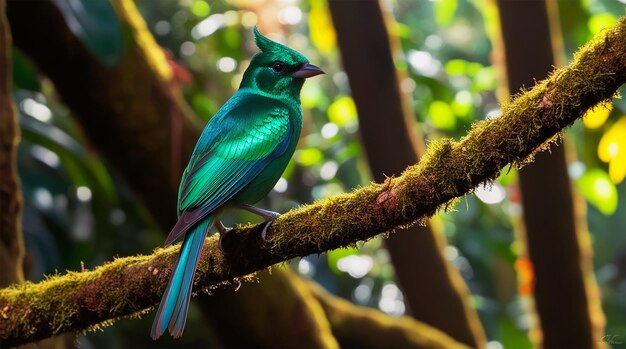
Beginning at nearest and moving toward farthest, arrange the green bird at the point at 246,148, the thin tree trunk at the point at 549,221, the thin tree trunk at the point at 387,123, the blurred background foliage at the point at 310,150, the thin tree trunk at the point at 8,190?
the green bird at the point at 246,148, the thin tree trunk at the point at 8,190, the thin tree trunk at the point at 549,221, the thin tree trunk at the point at 387,123, the blurred background foliage at the point at 310,150

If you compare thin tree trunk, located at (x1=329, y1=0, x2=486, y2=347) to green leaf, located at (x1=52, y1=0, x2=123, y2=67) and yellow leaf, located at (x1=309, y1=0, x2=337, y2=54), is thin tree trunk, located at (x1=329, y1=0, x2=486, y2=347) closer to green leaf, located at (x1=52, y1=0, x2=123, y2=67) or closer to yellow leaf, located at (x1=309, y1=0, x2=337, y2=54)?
yellow leaf, located at (x1=309, y1=0, x2=337, y2=54)

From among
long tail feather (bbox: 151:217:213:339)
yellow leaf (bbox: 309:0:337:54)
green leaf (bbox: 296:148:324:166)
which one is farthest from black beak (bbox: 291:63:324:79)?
yellow leaf (bbox: 309:0:337:54)

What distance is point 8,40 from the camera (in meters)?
3.22

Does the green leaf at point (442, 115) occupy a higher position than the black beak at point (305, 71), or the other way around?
the green leaf at point (442, 115)

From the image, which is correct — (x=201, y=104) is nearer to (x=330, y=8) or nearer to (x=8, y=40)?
(x=330, y=8)

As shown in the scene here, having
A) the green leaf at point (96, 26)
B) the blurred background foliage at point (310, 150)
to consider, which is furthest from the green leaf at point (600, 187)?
the green leaf at point (96, 26)

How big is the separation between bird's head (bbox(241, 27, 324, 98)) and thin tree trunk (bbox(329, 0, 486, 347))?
175cm

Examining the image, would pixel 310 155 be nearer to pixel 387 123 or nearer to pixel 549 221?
pixel 387 123

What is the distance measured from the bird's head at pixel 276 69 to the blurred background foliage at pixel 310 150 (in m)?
0.73

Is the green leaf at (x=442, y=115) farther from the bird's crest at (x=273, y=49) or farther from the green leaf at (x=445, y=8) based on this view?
the bird's crest at (x=273, y=49)

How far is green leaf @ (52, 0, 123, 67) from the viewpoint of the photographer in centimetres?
352

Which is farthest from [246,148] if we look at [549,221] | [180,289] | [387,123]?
[549,221]

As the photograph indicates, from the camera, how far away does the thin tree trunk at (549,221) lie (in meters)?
3.76

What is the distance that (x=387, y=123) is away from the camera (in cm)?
412
